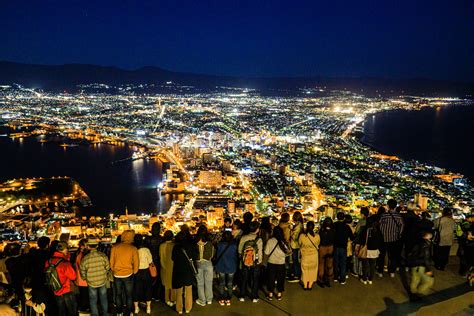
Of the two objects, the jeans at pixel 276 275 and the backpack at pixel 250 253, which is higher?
the backpack at pixel 250 253

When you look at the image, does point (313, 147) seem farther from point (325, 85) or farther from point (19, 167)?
point (325, 85)

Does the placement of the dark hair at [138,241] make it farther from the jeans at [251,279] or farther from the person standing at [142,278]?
the jeans at [251,279]

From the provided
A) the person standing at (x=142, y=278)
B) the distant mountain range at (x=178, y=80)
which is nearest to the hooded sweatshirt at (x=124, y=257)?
the person standing at (x=142, y=278)

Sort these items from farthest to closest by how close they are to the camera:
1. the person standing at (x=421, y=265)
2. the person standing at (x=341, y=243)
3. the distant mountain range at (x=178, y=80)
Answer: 1. the distant mountain range at (x=178, y=80)
2. the person standing at (x=341, y=243)
3. the person standing at (x=421, y=265)

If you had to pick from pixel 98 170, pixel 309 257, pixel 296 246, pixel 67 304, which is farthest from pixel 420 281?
pixel 98 170

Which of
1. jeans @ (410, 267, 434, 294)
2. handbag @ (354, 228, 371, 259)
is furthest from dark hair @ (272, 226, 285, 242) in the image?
jeans @ (410, 267, 434, 294)

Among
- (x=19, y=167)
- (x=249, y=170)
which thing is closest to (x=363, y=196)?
(x=249, y=170)

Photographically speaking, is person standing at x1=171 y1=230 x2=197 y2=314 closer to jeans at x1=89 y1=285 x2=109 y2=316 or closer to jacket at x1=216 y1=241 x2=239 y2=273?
jacket at x1=216 y1=241 x2=239 y2=273
